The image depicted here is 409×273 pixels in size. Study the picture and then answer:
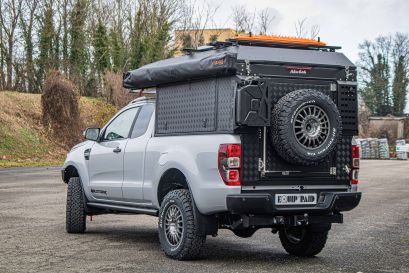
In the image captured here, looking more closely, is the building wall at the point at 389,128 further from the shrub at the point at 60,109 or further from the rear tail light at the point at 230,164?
the rear tail light at the point at 230,164

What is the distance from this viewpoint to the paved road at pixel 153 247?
8289mm

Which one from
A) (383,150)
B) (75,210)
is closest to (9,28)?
(383,150)

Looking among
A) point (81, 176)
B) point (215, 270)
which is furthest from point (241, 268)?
point (81, 176)

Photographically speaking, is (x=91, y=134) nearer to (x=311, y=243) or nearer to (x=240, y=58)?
(x=240, y=58)

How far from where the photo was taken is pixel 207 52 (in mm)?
8898

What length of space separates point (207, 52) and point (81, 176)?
11.1ft

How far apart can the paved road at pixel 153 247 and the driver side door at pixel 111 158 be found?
673 mm

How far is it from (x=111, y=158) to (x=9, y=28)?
3925 cm

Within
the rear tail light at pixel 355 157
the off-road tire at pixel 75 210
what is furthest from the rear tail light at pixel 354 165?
the off-road tire at pixel 75 210

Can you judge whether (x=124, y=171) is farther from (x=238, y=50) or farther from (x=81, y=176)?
(x=238, y=50)

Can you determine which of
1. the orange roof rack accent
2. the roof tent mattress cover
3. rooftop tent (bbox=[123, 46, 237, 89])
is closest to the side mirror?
rooftop tent (bbox=[123, 46, 237, 89])

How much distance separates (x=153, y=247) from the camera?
987 cm

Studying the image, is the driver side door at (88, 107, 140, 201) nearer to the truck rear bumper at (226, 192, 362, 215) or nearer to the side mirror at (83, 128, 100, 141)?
the side mirror at (83, 128, 100, 141)

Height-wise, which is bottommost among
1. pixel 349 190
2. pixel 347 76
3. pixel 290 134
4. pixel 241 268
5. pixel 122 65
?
pixel 241 268
